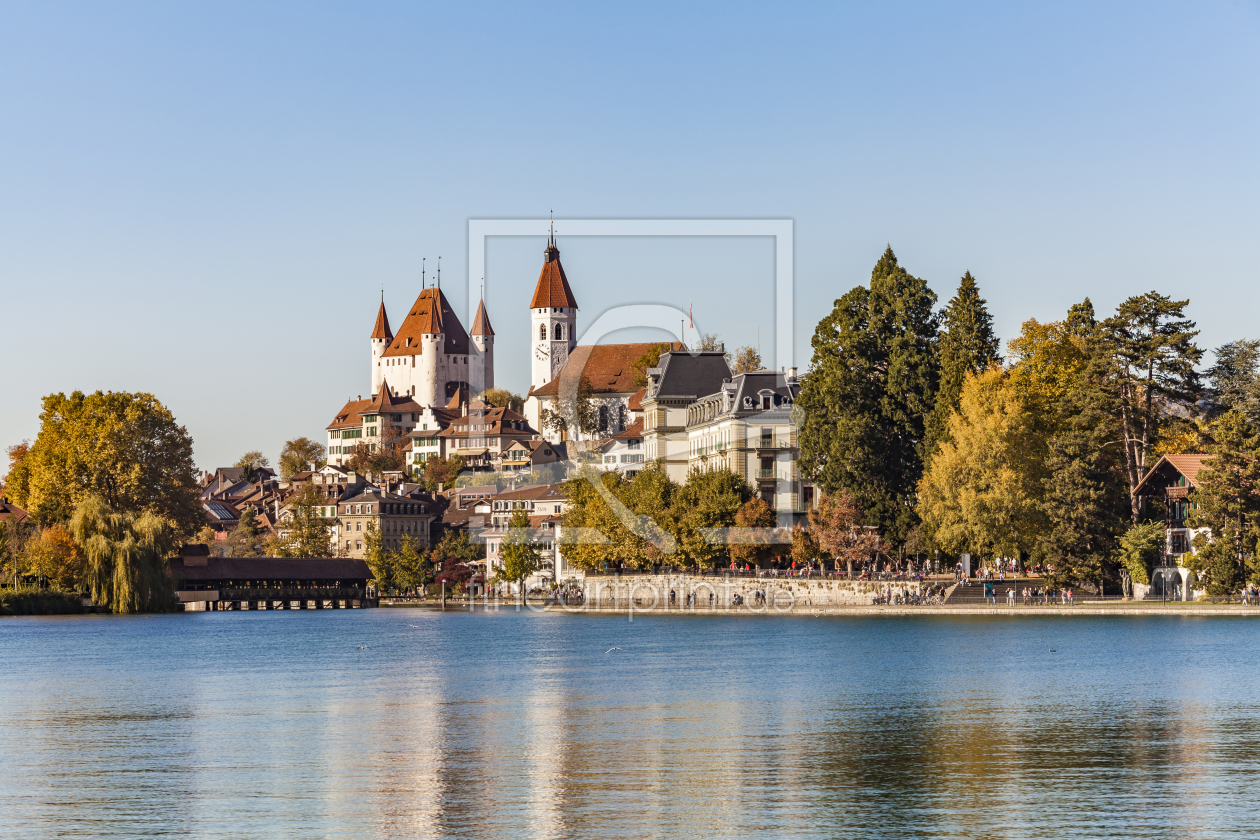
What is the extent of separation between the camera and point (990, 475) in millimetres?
67125

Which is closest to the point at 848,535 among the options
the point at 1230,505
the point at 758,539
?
the point at 758,539

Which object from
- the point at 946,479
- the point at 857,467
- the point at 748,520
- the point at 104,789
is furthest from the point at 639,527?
the point at 104,789

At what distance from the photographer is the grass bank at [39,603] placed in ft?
302

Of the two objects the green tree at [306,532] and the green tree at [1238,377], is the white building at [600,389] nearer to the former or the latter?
the green tree at [306,532]

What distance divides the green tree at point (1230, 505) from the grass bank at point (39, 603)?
61.5 metres

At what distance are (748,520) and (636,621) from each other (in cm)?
857

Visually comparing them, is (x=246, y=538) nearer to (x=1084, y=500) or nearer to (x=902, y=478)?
(x=902, y=478)

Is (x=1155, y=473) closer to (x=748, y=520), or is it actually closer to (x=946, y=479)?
(x=946, y=479)

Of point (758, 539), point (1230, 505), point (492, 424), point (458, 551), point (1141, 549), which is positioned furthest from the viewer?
point (492, 424)

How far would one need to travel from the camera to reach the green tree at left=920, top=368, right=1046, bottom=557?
66.9 meters

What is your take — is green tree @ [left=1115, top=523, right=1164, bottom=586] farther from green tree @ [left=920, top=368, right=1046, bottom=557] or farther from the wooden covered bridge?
the wooden covered bridge

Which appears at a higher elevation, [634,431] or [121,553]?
[634,431]

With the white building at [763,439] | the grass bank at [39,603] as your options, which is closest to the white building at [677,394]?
the white building at [763,439]

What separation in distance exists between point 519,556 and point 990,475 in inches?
2174
